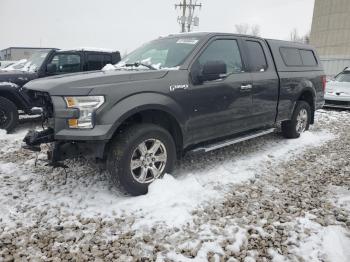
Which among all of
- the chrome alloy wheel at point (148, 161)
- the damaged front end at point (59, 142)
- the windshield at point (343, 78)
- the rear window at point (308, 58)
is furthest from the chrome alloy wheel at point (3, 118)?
the windshield at point (343, 78)

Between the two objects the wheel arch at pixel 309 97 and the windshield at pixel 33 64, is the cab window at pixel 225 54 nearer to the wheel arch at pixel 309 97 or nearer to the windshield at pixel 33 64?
the wheel arch at pixel 309 97

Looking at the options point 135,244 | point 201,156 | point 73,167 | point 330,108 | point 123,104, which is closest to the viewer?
point 135,244

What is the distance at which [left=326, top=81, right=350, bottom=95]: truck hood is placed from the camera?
10575 mm

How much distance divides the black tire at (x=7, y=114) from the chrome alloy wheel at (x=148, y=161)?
421cm

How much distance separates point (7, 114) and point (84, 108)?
168 inches

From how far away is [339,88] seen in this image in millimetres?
10758

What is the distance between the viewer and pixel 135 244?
2.90 meters

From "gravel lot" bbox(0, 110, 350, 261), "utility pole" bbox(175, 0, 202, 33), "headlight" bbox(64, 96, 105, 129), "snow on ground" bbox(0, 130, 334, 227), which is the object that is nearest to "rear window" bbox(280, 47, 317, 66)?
"gravel lot" bbox(0, 110, 350, 261)

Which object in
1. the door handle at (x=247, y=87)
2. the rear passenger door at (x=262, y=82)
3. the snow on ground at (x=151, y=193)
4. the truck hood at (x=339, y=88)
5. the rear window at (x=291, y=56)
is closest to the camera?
the snow on ground at (x=151, y=193)

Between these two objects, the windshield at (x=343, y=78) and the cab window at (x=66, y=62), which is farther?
the windshield at (x=343, y=78)

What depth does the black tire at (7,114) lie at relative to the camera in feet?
22.0

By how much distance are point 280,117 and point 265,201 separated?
2487 millimetres

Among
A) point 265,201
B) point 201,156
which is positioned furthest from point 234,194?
point 201,156

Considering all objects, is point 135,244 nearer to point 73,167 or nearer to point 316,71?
point 73,167
